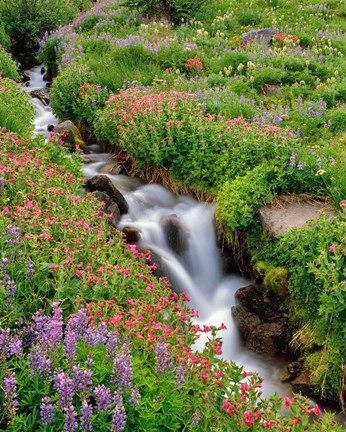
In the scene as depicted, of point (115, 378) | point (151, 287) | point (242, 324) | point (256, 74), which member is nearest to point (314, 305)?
point (242, 324)

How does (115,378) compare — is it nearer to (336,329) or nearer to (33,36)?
(336,329)

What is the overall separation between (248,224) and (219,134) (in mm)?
1809

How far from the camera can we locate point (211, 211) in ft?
25.0

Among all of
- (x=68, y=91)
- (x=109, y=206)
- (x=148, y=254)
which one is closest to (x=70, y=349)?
(x=148, y=254)

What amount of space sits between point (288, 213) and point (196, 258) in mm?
1465

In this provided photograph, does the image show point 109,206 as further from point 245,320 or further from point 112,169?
point 245,320

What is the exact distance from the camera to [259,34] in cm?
1419

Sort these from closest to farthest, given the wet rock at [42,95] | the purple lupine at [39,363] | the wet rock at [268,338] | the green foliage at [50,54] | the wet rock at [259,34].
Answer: the purple lupine at [39,363] → the wet rock at [268,338] → the wet rock at [42,95] → the wet rock at [259,34] → the green foliage at [50,54]

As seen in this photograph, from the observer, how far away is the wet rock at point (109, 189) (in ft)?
25.2

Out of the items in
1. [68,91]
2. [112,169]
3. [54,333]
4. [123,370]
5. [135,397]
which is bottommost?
[112,169]

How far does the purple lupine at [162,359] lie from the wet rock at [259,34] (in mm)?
12071

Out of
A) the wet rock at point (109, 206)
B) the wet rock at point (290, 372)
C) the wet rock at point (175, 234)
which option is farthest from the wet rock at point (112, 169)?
the wet rock at point (290, 372)

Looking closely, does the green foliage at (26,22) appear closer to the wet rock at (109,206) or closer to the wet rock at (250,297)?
the wet rock at (109,206)

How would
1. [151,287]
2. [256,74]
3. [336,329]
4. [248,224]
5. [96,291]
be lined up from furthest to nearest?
[256,74]
[248,224]
[336,329]
[151,287]
[96,291]
